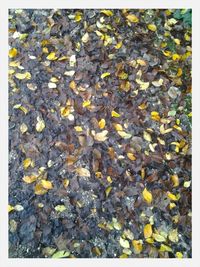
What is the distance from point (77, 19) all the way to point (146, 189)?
1.51 metres

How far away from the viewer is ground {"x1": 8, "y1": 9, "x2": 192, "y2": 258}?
8.16 ft

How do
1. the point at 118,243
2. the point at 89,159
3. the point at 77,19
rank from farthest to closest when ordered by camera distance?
1. the point at 77,19
2. the point at 89,159
3. the point at 118,243

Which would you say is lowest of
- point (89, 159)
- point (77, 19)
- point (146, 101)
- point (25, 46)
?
point (89, 159)

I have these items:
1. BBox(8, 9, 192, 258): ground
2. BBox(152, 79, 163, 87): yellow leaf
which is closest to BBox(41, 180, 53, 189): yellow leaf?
BBox(8, 9, 192, 258): ground

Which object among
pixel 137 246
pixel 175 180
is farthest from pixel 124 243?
pixel 175 180

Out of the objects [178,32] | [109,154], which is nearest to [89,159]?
[109,154]

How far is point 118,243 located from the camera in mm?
2457

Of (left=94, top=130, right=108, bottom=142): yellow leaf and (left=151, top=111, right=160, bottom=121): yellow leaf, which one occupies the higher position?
(left=151, top=111, right=160, bottom=121): yellow leaf

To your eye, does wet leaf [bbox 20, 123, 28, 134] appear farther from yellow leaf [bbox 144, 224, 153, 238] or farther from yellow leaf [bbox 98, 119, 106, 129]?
yellow leaf [bbox 144, 224, 153, 238]

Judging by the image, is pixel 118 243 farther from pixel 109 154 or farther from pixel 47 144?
pixel 47 144

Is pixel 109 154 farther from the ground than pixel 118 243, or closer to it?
farther from the ground

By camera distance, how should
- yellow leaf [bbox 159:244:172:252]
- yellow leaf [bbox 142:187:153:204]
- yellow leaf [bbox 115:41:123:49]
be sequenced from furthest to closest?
yellow leaf [bbox 115:41:123:49]
yellow leaf [bbox 142:187:153:204]
yellow leaf [bbox 159:244:172:252]

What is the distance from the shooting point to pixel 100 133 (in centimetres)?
270

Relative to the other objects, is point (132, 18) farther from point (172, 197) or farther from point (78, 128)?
point (172, 197)
